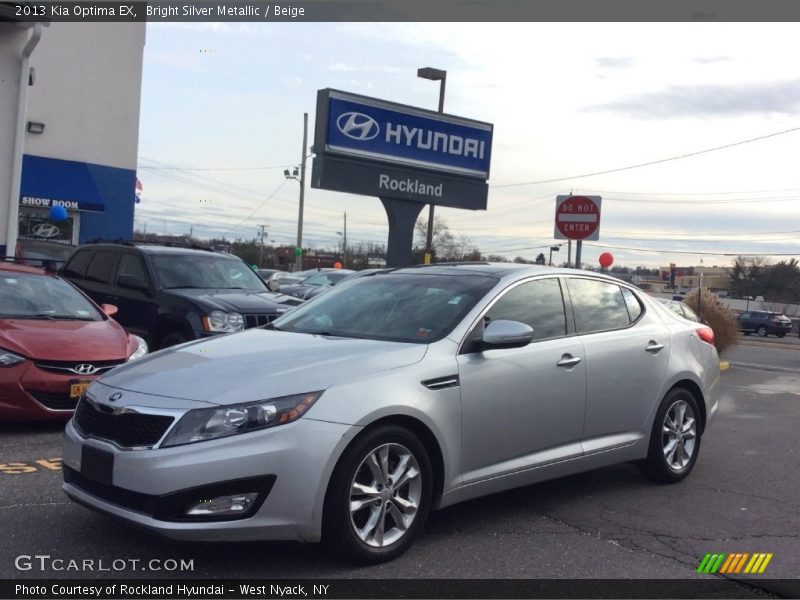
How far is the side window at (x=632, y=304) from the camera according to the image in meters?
6.54

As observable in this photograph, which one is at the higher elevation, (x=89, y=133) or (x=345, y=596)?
(x=89, y=133)

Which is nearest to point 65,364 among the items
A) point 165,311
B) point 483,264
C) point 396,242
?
point 165,311

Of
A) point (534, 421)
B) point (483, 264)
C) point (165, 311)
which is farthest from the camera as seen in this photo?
point (165, 311)

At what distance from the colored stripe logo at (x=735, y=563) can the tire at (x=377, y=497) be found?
1615 millimetres

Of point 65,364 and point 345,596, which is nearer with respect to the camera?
point 345,596

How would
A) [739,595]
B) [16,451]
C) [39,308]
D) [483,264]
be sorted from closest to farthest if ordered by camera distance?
1. [739,595]
2. [483,264]
3. [16,451]
4. [39,308]

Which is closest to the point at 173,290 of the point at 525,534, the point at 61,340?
the point at 61,340

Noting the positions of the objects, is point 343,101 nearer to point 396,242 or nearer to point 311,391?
point 396,242

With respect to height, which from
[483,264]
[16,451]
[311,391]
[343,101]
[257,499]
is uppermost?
[343,101]

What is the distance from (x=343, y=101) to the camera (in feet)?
48.0

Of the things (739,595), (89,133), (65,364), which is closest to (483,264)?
(739,595)

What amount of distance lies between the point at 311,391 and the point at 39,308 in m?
5.24

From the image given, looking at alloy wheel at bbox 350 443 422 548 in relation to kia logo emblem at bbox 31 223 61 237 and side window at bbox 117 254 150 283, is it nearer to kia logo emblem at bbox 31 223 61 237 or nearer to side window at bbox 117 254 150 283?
side window at bbox 117 254 150 283

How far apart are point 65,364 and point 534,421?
4.38 meters
